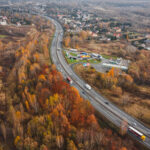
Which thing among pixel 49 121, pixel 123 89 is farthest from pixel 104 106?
pixel 49 121

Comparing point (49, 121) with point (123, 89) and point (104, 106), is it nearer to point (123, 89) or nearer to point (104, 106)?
point (104, 106)

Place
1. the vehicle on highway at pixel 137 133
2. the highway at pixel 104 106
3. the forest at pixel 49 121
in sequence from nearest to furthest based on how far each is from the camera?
the forest at pixel 49 121 → the vehicle on highway at pixel 137 133 → the highway at pixel 104 106

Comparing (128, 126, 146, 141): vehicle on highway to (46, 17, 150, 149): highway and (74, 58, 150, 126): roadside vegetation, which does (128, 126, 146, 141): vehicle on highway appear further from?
(74, 58, 150, 126): roadside vegetation

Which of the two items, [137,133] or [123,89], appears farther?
[123,89]

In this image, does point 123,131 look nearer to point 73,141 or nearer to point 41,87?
point 73,141

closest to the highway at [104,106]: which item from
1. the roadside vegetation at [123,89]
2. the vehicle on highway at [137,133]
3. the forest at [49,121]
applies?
the vehicle on highway at [137,133]

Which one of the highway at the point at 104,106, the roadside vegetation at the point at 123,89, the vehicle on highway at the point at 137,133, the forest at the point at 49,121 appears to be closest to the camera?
the forest at the point at 49,121

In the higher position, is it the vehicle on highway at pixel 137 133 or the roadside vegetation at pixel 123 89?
the roadside vegetation at pixel 123 89

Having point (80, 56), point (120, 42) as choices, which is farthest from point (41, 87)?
point (120, 42)

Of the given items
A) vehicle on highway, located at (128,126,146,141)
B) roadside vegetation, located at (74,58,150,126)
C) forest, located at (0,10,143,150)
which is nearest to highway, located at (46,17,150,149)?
vehicle on highway, located at (128,126,146,141)

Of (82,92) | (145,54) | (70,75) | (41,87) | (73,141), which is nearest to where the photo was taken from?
(73,141)

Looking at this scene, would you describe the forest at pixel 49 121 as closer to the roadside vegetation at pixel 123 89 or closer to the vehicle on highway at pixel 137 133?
the vehicle on highway at pixel 137 133
